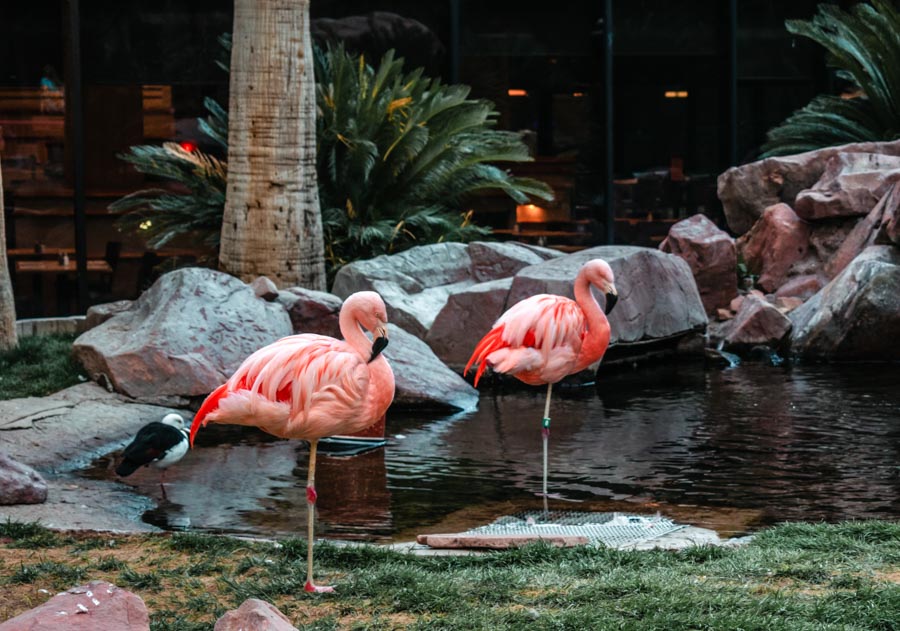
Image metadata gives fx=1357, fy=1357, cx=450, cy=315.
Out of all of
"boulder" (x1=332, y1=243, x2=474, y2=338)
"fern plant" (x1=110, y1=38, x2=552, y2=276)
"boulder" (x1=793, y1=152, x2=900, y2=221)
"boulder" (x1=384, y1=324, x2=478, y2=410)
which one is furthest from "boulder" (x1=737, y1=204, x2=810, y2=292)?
"boulder" (x1=384, y1=324, x2=478, y2=410)

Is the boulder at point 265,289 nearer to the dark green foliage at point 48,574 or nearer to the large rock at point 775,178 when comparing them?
the dark green foliage at point 48,574

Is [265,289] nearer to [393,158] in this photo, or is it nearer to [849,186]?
[393,158]

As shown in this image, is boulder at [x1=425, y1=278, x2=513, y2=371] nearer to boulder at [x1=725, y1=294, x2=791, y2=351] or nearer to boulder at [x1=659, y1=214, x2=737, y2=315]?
boulder at [x1=725, y1=294, x2=791, y2=351]

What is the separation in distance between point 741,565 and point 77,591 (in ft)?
8.80

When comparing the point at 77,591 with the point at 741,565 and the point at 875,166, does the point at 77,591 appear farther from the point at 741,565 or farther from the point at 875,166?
the point at 875,166

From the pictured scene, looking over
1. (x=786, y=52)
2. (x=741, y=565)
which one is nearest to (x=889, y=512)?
(x=741, y=565)

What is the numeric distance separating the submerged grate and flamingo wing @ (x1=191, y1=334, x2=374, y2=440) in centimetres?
117

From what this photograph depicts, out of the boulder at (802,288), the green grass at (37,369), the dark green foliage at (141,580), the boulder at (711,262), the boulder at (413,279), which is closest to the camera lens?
the dark green foliage at (141,580)

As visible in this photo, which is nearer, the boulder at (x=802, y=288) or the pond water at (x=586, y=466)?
the pond water at (x=586, y=466)

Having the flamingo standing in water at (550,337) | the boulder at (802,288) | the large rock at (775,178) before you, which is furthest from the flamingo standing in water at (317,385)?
the large rock at (775,178)

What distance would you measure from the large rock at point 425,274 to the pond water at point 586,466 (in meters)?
1.41

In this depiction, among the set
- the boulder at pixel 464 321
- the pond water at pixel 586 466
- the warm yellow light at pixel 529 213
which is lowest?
the pond water at pixel 586 466

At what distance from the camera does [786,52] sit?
18.6m

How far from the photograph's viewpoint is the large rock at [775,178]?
16047 mm
